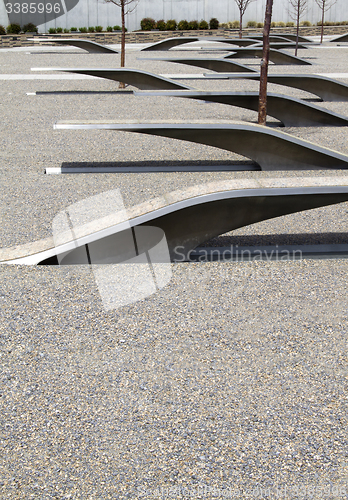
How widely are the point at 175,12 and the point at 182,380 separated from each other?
41894mm

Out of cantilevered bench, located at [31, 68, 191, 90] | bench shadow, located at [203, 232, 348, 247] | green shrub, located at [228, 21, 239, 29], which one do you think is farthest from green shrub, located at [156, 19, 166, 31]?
bench shadow, located at [203, 232, 348, 247]

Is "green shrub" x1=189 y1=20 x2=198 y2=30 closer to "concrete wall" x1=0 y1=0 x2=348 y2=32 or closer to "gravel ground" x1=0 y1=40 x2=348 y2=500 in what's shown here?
"concrete wall" x1=0 y1=0 x2=348 y2=32

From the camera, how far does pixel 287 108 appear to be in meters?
9.80

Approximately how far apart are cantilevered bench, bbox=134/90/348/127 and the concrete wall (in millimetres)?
33671

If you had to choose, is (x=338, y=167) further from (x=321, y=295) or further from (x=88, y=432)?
(x=88, y=432)

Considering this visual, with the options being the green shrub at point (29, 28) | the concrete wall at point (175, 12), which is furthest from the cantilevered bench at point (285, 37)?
the green shrub at point (29, 28)

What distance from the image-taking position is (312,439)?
2.60m

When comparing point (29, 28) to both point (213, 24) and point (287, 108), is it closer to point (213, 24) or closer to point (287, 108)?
point (213, 24)

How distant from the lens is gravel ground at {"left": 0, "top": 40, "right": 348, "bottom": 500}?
7.85ft

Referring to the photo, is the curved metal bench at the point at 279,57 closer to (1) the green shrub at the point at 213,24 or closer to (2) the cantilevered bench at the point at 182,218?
(2) the cantilevered bench at the point at 182,218

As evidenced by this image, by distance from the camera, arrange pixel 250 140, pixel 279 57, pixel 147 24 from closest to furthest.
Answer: pixel 250 140, pixel 279 57, pixel 147 24

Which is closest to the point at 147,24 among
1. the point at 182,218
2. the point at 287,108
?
the point at 287,108

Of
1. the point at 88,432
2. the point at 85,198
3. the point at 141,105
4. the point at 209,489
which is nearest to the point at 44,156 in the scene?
the point at 85,198

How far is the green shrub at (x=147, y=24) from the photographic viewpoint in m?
38.4
